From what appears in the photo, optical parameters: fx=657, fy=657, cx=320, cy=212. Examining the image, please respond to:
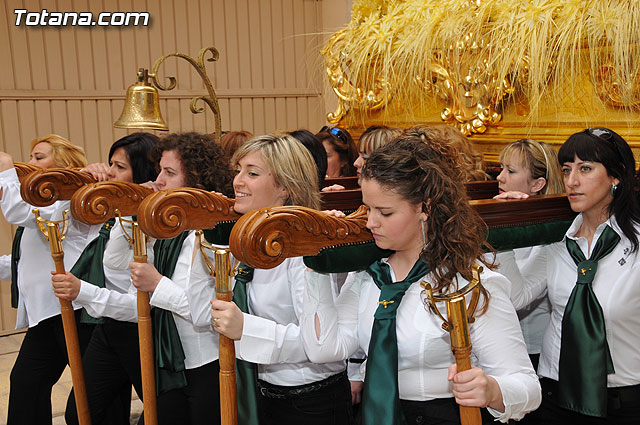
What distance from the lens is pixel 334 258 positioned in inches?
66.1

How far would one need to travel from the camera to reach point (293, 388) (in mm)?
2137

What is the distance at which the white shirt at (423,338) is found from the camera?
1637 millimetres

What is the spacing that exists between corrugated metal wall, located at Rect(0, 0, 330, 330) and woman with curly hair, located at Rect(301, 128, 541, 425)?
3.53 metres

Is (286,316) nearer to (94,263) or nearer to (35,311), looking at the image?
(94,263)

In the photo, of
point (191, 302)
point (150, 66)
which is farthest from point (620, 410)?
point (150, 66)

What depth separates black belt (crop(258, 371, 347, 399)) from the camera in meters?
2.13

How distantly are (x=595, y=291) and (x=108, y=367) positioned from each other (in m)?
2.09

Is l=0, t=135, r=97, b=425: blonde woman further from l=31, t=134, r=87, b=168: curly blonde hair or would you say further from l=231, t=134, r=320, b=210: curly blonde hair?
l=231, t=134, r=320, b=210: curly blonde hair

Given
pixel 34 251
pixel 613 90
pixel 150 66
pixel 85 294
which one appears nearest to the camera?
pixel 613 90

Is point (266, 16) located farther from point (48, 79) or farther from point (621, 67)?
point (621, 67)

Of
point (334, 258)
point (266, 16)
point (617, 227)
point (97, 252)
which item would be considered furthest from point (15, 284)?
point (266, 16)

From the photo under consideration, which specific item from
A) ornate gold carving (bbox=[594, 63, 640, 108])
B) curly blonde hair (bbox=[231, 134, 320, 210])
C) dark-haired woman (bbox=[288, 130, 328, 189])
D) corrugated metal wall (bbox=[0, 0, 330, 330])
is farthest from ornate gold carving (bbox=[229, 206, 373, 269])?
corrugated metal wall (bbox=[0, 0, 330, 330])

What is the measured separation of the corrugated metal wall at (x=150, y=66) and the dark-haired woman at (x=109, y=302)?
226 centimetres

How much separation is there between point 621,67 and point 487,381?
1.63m
